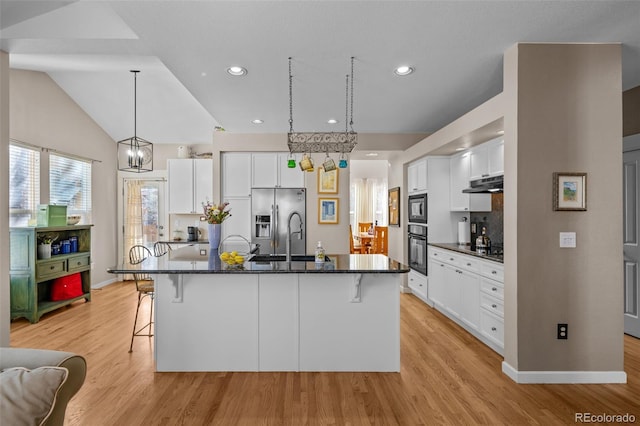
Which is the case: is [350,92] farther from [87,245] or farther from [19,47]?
[87,245]

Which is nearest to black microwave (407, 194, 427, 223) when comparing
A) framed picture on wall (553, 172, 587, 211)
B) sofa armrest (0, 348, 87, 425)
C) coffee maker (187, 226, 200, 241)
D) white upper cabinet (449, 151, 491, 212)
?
white upper cabinet (449, 151, 491, 212)

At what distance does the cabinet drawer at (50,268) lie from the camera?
4.52m

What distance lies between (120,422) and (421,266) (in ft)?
13.5

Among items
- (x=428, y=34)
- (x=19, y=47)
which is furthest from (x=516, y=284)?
(x=19, y=47)

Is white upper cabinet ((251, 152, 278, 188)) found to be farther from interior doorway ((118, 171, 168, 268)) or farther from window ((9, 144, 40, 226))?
window ((9, 144, 40, 226))

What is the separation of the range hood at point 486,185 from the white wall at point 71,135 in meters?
5.64

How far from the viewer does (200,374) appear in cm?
290

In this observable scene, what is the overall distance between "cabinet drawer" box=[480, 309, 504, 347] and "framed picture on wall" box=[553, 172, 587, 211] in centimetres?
114

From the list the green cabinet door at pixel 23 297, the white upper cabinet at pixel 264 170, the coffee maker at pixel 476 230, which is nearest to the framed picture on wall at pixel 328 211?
the white upper cabinet at pixel 264 170

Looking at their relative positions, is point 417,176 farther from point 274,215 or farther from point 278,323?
point 278,323

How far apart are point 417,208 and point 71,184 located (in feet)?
17.4

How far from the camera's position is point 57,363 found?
4.40 ft

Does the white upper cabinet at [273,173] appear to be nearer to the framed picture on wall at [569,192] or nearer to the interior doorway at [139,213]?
the interior doorway at [139,213]

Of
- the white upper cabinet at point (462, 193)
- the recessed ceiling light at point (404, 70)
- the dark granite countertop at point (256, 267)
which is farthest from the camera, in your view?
the white upper cabinet at point (462, 193)
